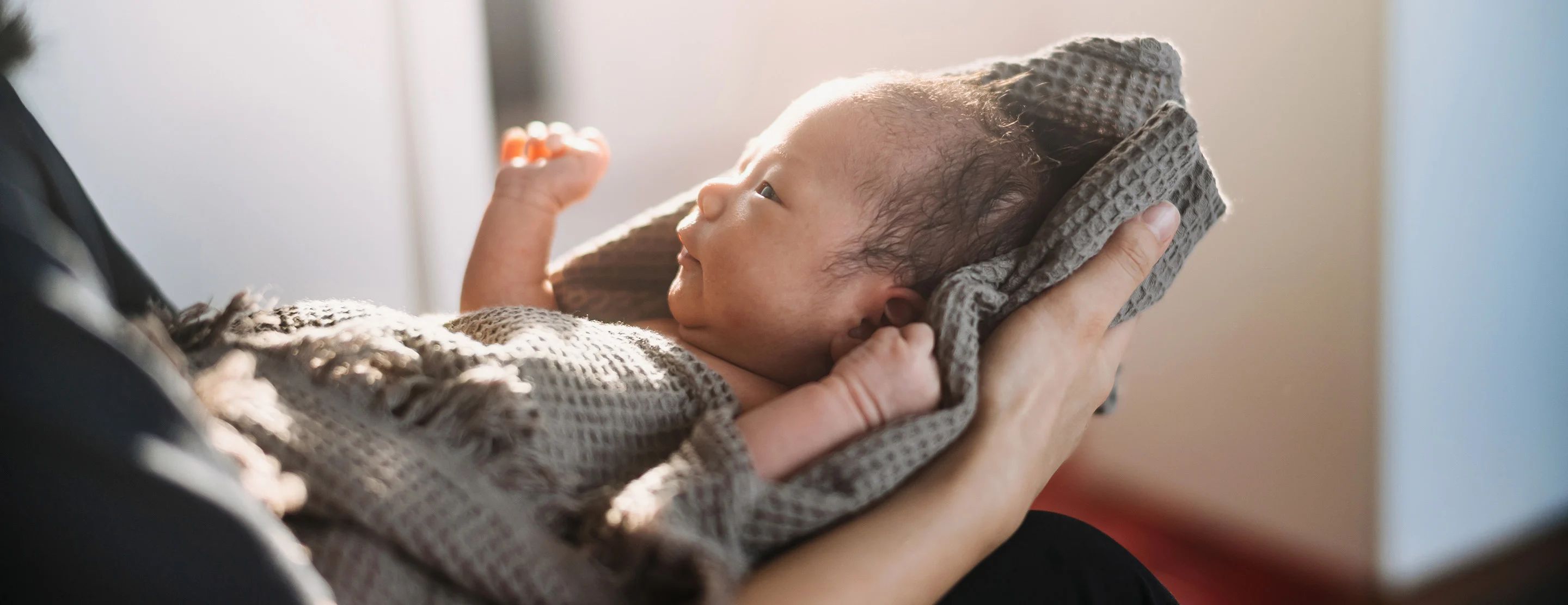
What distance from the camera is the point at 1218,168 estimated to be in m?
1.67

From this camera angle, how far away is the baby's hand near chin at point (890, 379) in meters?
0.60

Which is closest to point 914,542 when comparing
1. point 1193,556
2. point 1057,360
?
point 1057,360

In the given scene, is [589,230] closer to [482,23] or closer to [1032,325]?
[482,23]

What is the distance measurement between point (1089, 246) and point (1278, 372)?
3.68 feet

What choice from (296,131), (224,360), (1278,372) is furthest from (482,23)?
(1278,372)

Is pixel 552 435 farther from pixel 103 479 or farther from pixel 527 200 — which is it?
pixel 527 200

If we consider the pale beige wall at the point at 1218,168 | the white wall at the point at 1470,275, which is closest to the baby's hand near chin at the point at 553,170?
the pale beige wall at the point at 1218,168

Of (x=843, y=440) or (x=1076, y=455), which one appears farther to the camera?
(x=1076, y=455)

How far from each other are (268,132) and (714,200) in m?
0.67

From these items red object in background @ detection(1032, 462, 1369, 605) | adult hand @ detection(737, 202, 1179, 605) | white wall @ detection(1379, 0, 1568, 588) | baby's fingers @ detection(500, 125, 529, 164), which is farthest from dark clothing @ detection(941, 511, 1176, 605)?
white wall @ detection(1379, 0, 1568, 588)

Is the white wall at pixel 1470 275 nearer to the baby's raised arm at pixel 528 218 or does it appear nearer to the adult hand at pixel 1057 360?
the adult hand at pixel 1057 360

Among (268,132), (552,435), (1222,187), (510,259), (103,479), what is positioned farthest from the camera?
(1222,187)

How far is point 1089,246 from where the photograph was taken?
2.26 ft

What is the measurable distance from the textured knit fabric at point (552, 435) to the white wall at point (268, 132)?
492 mm
